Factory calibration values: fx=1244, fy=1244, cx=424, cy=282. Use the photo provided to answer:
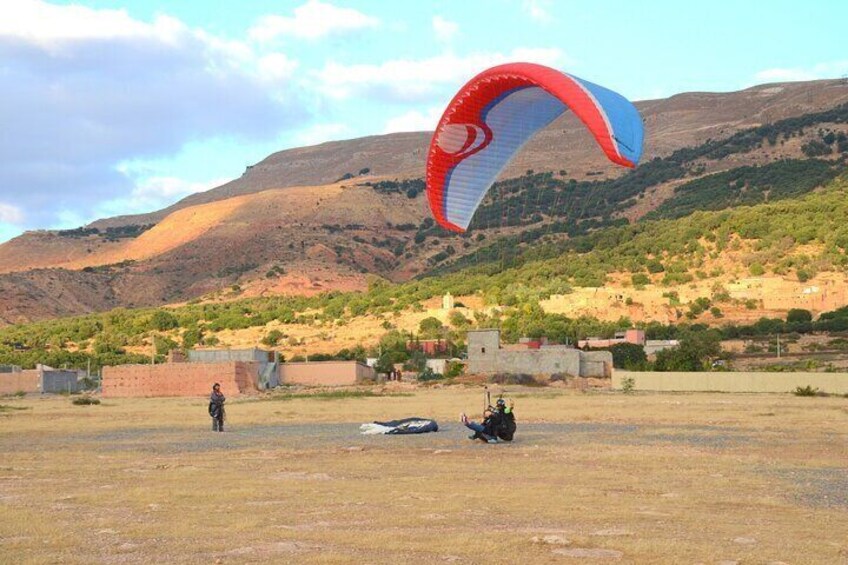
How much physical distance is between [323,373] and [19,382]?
13.7m

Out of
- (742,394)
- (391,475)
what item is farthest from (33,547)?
(742,394)

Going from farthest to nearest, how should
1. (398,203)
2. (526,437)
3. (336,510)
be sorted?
1. (398,203)
2. (526,437)
3. (336,510)

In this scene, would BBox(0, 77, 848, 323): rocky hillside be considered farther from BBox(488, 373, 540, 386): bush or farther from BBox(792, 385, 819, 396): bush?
BBox(792, 385, 819, 396): bush

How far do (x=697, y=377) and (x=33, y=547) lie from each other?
36756 mm

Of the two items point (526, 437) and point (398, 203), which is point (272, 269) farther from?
point (526, 437)

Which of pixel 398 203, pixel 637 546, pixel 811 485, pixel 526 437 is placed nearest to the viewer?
pixel 637 546

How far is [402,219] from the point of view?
126125mm

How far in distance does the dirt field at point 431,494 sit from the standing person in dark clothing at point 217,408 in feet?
1.79

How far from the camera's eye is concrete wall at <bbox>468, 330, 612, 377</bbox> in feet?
166

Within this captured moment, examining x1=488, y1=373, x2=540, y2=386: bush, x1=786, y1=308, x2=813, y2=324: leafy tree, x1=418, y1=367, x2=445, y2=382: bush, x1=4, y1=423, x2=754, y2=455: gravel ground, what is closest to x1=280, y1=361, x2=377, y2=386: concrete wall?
x1=418, y1=367, x2=445, y2=382: bush

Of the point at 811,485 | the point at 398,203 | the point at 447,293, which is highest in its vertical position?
the point at 398,203

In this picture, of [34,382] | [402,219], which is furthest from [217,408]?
[402,219]

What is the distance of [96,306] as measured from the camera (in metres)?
108

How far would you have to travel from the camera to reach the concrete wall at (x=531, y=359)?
50.6 meters
